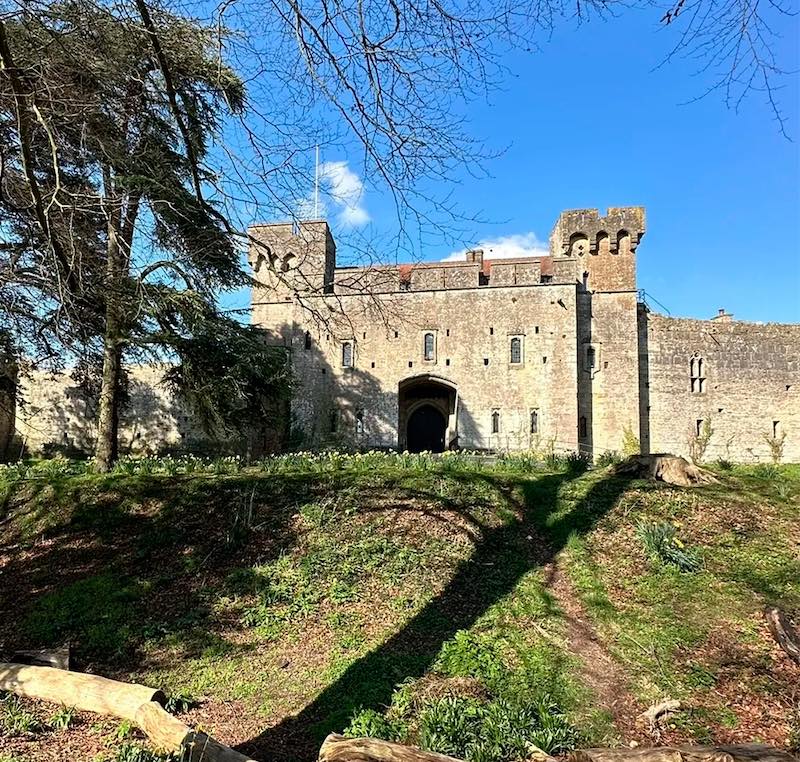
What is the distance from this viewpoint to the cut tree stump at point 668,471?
970 cm

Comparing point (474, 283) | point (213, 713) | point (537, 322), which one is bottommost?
point (213, 713)

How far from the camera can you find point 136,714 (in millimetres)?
4438

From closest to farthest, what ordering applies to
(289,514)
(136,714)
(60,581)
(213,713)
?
(136,714) → (213,713) → (60,581) → (289,514)

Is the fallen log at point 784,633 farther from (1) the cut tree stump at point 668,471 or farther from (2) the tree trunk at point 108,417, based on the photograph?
(2) the tree trunk at point 108,417

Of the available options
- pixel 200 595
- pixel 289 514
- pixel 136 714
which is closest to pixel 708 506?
pixel 289 514

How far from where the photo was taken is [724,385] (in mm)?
26078

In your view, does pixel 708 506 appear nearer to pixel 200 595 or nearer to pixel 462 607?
pixel 462 607

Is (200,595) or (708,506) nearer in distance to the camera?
(200,595)

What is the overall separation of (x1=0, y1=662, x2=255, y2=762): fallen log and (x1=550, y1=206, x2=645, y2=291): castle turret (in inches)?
967

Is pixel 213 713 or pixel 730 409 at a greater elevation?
pixel 730 409

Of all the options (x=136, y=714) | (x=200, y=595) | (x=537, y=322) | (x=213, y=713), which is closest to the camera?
(x=136, y=714)

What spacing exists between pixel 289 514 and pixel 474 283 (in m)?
19.4

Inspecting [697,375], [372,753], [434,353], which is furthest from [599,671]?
[697,375]

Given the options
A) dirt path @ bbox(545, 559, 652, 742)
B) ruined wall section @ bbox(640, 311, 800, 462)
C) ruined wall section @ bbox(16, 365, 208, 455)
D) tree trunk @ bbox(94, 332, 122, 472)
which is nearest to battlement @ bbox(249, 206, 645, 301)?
ruined wall section @ bbox(640, 311, 800, 462)
